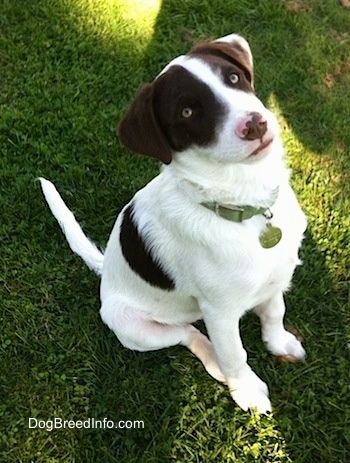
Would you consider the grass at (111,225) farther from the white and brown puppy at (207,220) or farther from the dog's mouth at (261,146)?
the dog's mouth at (261,146)

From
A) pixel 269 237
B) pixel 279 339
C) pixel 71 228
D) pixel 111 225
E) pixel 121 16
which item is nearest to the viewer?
pixel 269 237

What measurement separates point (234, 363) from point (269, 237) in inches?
24.4

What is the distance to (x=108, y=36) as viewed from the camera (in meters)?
4.73

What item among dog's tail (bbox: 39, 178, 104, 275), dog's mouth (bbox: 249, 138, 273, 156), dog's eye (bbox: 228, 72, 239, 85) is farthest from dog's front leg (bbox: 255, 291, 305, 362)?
dog's eye (bbox: 228, 72, 239, 85)

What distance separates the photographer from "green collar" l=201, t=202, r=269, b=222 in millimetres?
2605

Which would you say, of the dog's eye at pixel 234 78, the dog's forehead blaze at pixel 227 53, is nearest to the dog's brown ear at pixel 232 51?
the dog's forehead blaze at pixel 227 53

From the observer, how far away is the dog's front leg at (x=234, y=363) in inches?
110

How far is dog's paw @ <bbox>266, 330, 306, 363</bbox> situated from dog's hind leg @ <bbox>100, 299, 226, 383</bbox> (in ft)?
0.92

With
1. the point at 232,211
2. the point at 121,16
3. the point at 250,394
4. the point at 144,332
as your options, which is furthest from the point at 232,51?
the point at 121,16

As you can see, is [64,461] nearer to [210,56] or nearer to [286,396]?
[286,396]

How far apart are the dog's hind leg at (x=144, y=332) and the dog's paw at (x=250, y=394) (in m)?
0.12

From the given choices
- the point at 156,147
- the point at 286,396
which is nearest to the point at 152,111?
the point at 156,147

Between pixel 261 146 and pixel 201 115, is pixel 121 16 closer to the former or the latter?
pixel 201 115

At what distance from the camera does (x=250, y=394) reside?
3172mm
